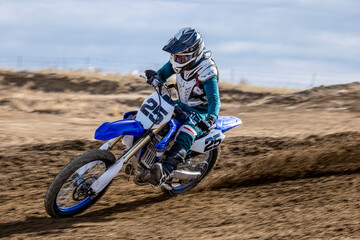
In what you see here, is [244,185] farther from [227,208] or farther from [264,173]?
[227,208]

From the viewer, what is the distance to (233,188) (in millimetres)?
6855

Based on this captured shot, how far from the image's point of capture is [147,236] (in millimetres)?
4703

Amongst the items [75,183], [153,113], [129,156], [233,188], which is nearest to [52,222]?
[75,183]

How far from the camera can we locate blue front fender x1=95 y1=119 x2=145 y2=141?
498 cm

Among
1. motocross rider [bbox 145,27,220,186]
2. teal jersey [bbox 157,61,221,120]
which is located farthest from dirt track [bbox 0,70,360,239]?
teal jersey [bbox 157,61,221,120]

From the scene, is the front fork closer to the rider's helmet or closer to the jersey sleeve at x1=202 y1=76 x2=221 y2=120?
the jersey sleeve at x1=202 y1=76 x2=221 y2=120

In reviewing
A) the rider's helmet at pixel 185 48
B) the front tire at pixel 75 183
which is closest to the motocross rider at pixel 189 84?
the rider's helmet at pixel 185 48

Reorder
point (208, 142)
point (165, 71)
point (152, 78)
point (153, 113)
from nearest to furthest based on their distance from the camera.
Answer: point (153, 113) → point (152, 78) → point (208, 142) → point (165, 71)

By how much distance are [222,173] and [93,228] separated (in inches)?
109

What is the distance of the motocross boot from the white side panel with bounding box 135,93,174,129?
1.31 feet

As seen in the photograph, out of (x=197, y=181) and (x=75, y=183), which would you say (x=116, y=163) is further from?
(x=197, y=181)

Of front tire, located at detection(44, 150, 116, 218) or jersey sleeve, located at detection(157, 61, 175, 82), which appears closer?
front tire, located at detection(44, 150, 116, 218)

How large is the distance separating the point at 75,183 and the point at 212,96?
1906 mm

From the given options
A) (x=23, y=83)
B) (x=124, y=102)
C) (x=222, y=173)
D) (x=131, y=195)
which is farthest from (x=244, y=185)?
(x=23, y=83)
